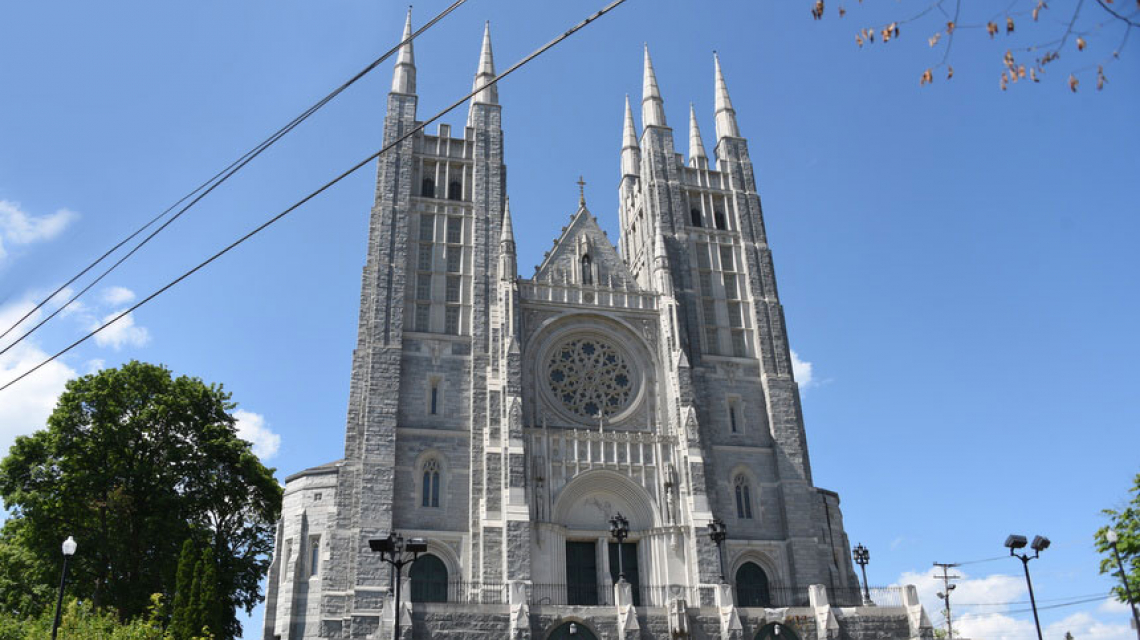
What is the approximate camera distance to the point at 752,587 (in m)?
34.4

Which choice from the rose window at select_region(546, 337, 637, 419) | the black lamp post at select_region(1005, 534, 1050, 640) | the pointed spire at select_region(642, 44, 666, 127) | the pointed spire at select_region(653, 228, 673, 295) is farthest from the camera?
the pointed spire at select_region(642, 44, 666, 127)

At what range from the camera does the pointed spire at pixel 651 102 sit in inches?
1748

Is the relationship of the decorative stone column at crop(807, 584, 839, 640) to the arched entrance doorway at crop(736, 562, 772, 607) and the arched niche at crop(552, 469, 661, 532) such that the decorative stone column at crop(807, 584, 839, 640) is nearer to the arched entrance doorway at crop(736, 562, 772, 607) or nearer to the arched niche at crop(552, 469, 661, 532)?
the arched entrance doorway at crop(736, 562, 772, 607)

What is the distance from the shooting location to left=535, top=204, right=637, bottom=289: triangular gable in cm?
3862

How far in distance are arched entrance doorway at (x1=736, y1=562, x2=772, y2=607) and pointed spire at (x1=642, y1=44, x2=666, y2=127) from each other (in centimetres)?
2254

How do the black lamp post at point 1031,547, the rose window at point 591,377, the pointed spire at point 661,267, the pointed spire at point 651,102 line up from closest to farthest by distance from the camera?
1. the black lamp post at point 1031,547
2. the rose window at point 591,377
3. the pointed spire at point 661,267
4. the pointed spire at point 651,102

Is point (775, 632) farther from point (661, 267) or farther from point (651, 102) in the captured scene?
point (651, 102)

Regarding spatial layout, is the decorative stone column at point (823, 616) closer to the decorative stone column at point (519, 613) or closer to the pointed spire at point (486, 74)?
the decorative stone column at point (519, 613)

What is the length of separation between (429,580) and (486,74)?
24.5m

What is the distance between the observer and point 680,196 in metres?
42.2

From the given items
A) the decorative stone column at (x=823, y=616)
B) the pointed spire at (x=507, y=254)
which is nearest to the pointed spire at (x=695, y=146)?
the pointed spire at (x=507, y=254)

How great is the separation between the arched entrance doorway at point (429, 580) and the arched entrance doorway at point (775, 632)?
37.6 ft

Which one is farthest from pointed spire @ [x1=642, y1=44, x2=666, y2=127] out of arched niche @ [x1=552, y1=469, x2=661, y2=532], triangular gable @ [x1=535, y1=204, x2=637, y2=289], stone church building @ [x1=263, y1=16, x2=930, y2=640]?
arched niche @ [x1=552, y1=469, x2=661, y2=532]

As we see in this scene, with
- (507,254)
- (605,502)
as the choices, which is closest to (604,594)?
(605,502)
